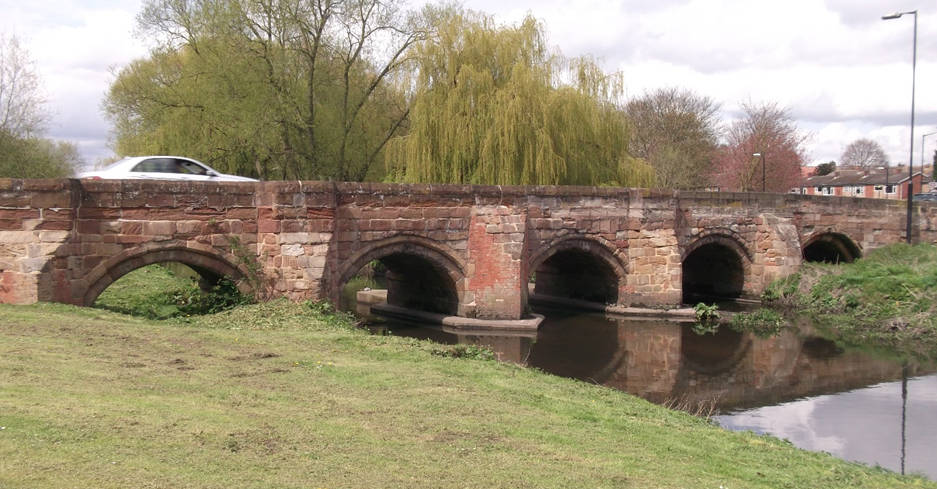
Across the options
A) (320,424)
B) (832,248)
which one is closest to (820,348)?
(832,248)

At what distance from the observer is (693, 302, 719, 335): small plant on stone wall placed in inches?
696

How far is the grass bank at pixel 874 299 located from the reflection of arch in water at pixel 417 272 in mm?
8826

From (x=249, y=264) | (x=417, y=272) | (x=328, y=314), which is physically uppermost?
(x=249, y=264)

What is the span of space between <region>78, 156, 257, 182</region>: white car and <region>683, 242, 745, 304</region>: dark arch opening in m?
13.8

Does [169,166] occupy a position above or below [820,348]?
above

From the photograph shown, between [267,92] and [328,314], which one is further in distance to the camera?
[267,92]

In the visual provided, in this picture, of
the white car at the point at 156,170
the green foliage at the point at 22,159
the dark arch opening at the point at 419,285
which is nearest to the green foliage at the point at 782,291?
the dark arch opening at the point at 419,285

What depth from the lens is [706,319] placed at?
1872cm

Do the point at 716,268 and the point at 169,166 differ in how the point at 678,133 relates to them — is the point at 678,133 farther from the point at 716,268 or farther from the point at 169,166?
the point at 169,166

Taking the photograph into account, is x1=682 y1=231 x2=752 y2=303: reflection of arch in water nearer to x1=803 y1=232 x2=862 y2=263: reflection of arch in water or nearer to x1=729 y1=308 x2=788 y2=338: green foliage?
x1=729 y1=308 x2=788 y2=338: green foliage

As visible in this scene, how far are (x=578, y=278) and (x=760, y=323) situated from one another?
4.99 m

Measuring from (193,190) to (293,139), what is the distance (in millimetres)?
11572

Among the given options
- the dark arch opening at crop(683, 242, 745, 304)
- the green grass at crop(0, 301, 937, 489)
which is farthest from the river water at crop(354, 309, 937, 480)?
the dark arch opening at crop(683, 242, 745, 304)

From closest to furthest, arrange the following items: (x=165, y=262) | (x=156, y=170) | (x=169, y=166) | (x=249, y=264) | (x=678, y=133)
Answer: (x=165, y=262)
(x=249, y=264)
(x=156, y=170)
(x=169, y=166)
(x=678, y=133)
